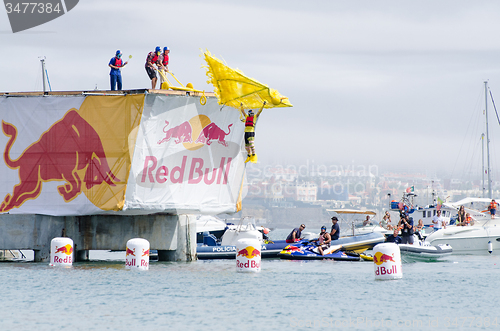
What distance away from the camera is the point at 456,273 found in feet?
88.0

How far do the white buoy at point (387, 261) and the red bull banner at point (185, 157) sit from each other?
8.93 meters

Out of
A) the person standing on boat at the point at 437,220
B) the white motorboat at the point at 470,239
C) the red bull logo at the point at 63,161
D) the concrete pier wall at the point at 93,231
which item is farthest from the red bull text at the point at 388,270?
the person standing on boat at the point at 437,220

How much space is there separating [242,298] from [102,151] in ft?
35.7

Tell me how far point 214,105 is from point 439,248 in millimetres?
12419

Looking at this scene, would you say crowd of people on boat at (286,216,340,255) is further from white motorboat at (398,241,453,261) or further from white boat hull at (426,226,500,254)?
white boat hull at (426,226,500,254)

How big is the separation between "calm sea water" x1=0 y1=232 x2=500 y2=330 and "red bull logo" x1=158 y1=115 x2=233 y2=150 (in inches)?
209

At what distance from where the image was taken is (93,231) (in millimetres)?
28750

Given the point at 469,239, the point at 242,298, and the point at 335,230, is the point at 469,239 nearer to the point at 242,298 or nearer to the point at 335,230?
the point at 335,230

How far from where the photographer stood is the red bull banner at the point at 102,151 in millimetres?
27422

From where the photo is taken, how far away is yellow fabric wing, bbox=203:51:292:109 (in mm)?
23625

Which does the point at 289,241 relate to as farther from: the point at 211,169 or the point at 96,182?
the point at 96,182

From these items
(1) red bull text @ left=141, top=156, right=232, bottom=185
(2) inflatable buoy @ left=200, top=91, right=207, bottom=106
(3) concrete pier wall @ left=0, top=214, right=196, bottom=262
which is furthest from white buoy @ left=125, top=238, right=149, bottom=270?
(2) inflatable buoy @ left=200, top=91, right=207, bottom=106

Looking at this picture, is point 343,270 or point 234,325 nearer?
point 234,325

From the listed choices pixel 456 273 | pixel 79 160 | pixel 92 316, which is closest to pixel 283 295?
pixel 92 316
